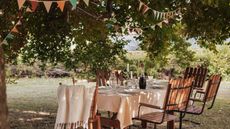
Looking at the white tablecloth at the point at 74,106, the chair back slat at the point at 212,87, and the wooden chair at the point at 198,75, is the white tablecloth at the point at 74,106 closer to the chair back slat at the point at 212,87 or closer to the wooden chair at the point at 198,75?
the chair back slat at the point at 212,87

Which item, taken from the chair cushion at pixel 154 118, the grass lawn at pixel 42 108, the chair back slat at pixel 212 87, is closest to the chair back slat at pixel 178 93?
the chair cushion at pixel 154 118

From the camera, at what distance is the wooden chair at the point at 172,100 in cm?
443

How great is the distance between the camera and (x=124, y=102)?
4.27m

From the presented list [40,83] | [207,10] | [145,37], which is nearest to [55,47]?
[145,37]

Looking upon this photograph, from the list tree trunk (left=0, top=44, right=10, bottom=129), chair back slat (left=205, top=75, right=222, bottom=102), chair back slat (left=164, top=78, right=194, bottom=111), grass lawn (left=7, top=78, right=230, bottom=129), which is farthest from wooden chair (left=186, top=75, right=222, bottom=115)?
tree trunk (left=0, top=44, right=10, bottom=129)

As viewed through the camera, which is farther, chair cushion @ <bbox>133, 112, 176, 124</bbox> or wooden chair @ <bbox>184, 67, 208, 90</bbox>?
wooden chair @ <bbox>184, 67, 208, 90</bbox>

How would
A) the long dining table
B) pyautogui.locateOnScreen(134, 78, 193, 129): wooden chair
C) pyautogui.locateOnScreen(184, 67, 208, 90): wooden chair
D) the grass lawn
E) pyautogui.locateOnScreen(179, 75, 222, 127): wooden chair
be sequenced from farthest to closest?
pyautogui.locateOnScreen(184, 67, 208, 90): wooden chair < the grass lawn < pyautogui.locateOnScreen(179, 75, 222, 127): wooden chair < pyautogui.locateOnScreen(134, 78, 193, 129): wooden chair < the long dining table

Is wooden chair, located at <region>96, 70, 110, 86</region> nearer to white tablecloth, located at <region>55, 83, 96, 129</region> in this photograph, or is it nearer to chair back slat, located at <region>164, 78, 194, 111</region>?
chair back slat, located at <region>164, 78, 194, 111</region>

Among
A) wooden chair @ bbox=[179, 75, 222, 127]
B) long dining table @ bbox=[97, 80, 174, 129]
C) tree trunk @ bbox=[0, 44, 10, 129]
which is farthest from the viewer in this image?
wooden chair @ bbox=[179, 75, 222, 127]

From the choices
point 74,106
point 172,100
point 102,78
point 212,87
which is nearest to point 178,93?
point 172,100

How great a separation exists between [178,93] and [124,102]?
0.77 m

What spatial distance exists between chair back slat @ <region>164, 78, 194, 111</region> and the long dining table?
26 cm

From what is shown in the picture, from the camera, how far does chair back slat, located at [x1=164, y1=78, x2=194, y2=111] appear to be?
14.7 feet

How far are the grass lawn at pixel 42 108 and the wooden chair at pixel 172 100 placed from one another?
1359mm
